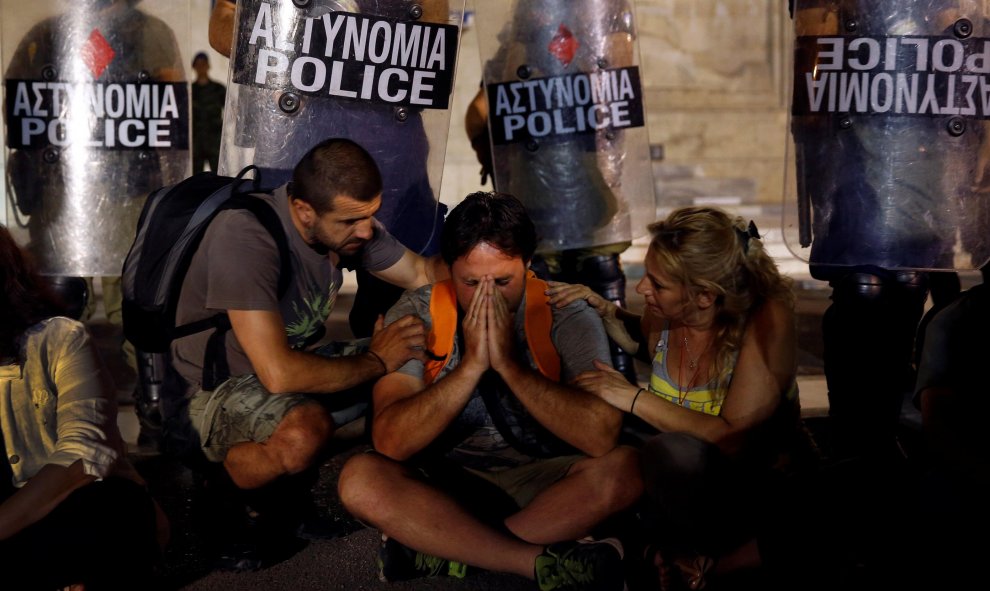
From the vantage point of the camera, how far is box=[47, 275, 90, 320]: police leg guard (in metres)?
4.67

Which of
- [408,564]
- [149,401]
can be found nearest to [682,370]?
[408,564]

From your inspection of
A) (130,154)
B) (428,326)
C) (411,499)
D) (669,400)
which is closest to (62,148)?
(130,154)

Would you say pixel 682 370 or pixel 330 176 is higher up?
pixel 330 176

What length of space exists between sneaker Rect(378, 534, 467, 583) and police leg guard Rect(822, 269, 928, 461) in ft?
5.31

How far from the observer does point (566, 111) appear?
482 centimetres

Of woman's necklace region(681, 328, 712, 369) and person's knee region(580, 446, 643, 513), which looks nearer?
person's knee region(580, 446, 643, 513)

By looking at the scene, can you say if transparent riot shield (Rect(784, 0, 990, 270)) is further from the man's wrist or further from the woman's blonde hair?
the man's wrist

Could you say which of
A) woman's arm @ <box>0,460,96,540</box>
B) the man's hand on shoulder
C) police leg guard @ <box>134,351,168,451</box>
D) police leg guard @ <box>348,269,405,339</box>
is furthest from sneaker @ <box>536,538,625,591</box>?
police leg guard @ <box>134,351,168,451</box>

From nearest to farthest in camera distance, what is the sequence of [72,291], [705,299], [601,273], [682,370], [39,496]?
1. [39,496]
2. [705,299]
3. [682,370]
4. [72,291]
5. [601,273]

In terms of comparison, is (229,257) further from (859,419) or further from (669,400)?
(859,419)

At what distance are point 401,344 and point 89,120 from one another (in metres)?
1.96

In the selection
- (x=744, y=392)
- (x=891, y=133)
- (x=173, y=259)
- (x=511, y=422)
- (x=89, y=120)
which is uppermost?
(x=89, y=120)

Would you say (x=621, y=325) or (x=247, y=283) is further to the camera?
(x=621, y=325)

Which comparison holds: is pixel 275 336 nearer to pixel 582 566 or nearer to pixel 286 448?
pixel 286 448
